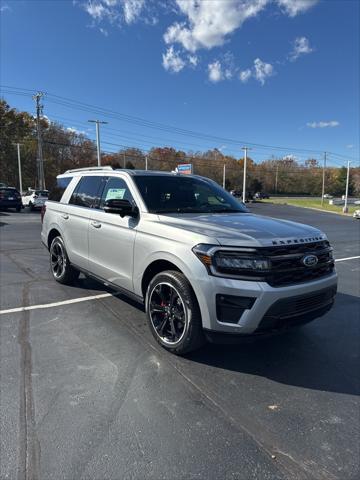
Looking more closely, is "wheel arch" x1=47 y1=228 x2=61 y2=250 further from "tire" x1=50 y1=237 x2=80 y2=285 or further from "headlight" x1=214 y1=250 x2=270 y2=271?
"headlight" x1=214 y1=250 x2=270 y2=271

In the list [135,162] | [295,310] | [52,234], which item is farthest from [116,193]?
[135,162]

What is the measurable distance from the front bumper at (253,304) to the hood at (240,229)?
36 cm

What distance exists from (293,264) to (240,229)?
558 millimetres

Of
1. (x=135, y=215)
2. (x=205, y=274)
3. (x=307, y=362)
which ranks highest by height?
(x=135, y=215)

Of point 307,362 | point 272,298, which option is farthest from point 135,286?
point 307,362

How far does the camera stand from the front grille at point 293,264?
2926mm

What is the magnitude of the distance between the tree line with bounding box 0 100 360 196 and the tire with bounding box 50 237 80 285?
1977 inches

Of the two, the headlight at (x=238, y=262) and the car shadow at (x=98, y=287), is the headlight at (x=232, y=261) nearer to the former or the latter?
the headlight at (x=238, y=262)

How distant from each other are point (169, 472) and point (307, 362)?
193 cm

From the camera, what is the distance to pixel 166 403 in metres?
2.71

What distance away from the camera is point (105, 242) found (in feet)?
14.3

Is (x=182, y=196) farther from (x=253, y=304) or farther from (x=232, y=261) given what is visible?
(x=253, y=304)

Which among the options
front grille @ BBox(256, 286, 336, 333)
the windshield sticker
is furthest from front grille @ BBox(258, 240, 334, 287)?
the windshield sticker

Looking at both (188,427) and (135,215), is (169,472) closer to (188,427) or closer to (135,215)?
(188,427)
